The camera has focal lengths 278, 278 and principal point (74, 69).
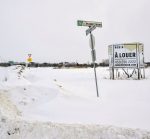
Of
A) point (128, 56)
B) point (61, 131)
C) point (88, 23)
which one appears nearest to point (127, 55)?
point (128, 56)

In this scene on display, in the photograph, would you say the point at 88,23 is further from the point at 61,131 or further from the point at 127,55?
the point at 127,55

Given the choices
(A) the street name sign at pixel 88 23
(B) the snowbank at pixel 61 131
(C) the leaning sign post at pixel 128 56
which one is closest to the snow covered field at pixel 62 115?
(B) the snowbank at pixel 61 131

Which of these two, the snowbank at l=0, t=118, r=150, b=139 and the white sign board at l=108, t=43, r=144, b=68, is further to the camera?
the white sign board at l=108, t=43, r=144, b=68

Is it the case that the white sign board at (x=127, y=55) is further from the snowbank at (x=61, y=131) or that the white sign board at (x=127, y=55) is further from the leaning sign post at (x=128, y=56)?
the snowbank at (x=61, y=131)

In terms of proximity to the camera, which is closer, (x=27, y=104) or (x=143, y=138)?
(x=143, y=138)

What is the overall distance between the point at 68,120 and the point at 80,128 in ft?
4.21

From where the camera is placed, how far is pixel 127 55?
19484mm

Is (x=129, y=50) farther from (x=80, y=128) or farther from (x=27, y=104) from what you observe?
(x=80, y=128)

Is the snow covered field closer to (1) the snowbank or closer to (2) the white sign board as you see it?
(1) the snowbank

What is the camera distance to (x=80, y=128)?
5.51 metres

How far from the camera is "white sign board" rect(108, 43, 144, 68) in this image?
63.3 feet

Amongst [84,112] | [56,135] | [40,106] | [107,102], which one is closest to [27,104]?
[40,106]

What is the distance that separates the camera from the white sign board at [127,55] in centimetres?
1930

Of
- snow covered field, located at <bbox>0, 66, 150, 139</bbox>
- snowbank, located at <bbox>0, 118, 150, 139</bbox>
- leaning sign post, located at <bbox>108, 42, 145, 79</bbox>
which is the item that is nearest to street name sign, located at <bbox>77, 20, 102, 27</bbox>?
snow covered field, located at <bbox>0, 66, 150, 139</bbox>
